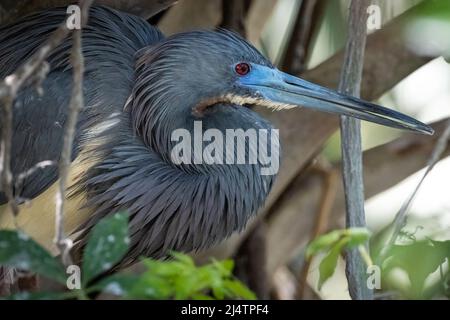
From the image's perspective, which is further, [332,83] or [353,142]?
[332,83]

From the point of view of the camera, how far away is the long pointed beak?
2646 millimetres

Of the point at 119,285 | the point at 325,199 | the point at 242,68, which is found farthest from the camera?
the point at 325,199

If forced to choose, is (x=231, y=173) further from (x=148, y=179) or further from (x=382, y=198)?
(x=382, y=198)

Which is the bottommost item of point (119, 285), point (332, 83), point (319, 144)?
point (119, 285)

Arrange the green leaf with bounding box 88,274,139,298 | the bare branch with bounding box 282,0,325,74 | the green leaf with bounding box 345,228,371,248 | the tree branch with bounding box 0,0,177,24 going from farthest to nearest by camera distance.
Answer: the bare branch with bounding box 282,0,325,74 < the tree branch with bounding box 0,0,177,24 < the green leaf with bounding box 345,228,371,248 < the green leaf with bounding box 88,274,139,298

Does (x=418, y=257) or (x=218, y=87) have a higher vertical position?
(x=218, y=87)

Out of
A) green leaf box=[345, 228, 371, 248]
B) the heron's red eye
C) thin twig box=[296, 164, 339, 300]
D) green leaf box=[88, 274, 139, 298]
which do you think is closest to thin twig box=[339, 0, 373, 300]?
the heron's red eye

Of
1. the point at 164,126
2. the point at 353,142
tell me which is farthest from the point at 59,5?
the point at 353,142

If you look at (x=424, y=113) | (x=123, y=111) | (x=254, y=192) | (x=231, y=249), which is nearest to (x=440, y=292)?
(x=254, y=192)

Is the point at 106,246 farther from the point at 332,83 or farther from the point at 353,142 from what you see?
the point at 332,83

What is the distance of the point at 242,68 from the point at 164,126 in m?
0.28

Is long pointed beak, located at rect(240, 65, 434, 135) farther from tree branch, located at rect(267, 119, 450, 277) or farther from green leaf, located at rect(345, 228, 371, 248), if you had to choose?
green leaf, located at rect(345, 228, 371, 248)

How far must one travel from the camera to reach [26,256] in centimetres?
166
